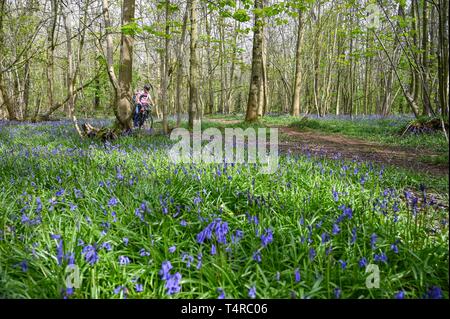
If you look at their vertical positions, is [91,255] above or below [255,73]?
below

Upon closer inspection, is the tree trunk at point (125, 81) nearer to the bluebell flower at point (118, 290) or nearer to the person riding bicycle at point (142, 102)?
the person riding bicycle at point (142, 102)

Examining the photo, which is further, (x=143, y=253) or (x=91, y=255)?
(x=143, y=253)

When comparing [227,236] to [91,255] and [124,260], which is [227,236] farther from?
[91,255]

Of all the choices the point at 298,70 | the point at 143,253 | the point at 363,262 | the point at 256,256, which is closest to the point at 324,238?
the point at 363,262

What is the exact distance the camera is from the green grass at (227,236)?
1.95m

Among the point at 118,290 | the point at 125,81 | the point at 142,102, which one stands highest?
the point at 125,81

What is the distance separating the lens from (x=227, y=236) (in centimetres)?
249

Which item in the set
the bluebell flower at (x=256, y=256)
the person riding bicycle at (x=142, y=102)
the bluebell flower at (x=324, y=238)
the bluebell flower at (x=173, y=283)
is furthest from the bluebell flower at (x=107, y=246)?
the person riding bicycle at (x=142, y=102)

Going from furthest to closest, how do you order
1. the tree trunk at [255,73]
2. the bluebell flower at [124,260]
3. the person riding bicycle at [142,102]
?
the tree trunk at [255,73], the person riding bicycle at [142,102], the bluebell flower at [124,260]

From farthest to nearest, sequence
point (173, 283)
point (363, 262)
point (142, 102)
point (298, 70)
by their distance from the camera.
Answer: point (298, 70)
point (142, 102)
point (363, 262)
point (173, 283)

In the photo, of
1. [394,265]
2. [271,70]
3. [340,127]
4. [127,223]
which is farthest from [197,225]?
[271,70]

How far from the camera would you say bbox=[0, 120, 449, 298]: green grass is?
195 centimetres

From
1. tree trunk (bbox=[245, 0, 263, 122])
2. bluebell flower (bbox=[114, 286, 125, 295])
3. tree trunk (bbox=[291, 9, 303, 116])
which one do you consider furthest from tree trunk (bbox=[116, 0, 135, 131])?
tree trunk (bbox=[291, 9, 303, 116])

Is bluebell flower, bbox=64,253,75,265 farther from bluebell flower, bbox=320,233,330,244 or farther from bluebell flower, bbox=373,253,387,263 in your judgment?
bluebell flower, bbox=373,253,387,263
